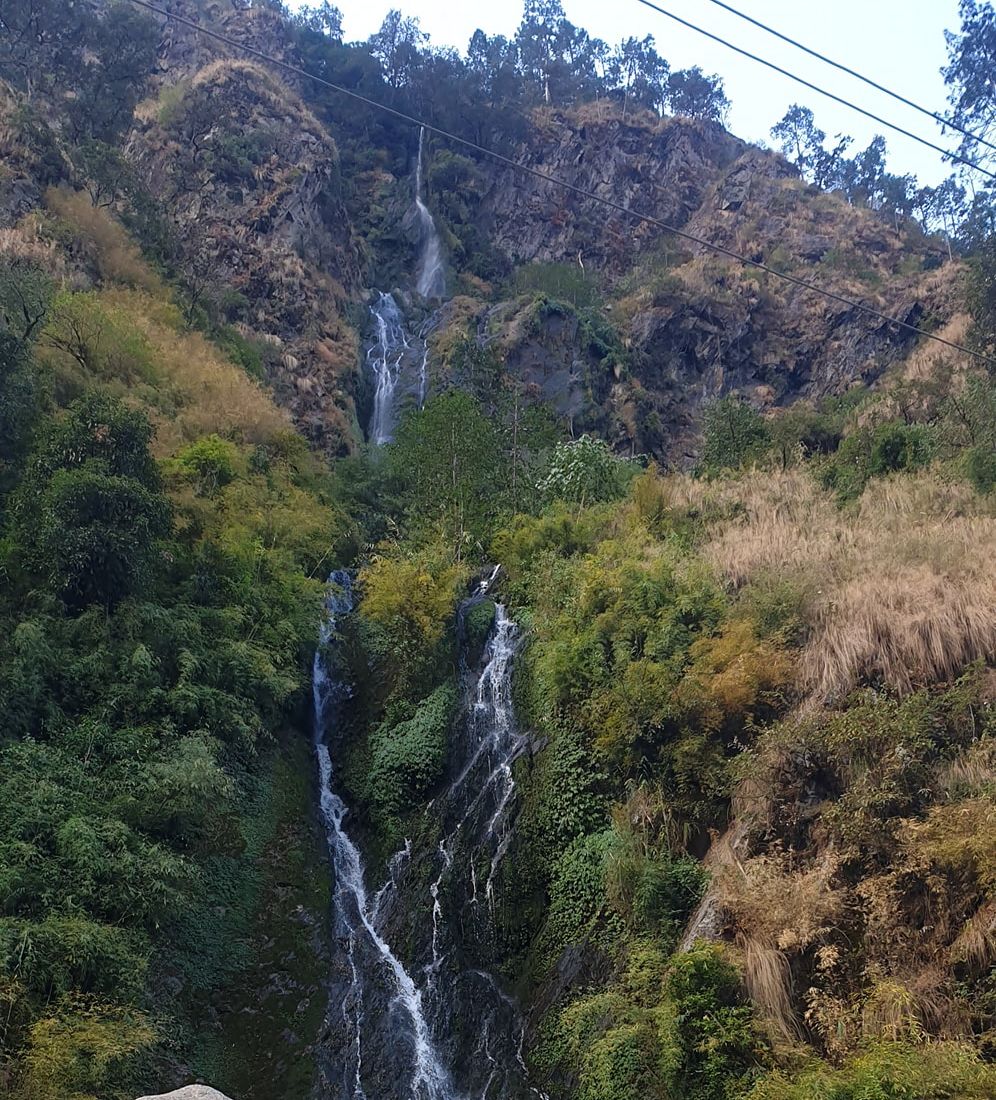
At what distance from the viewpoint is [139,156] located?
42156mm

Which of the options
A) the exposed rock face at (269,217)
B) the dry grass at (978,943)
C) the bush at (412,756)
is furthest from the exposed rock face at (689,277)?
the dry grass at (978,943)

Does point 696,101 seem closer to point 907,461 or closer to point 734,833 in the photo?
point 907,461

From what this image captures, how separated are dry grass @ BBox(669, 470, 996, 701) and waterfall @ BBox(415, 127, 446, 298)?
38.0 m

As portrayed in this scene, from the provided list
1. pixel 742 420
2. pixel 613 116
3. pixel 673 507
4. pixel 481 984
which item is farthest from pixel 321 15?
pixel 481 984

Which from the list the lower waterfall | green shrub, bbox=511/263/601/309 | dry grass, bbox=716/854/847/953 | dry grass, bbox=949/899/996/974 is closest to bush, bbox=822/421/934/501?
the lower waterfall

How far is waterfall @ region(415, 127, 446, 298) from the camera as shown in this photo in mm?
51281

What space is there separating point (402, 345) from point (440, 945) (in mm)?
37064

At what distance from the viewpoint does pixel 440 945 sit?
12.9 metres

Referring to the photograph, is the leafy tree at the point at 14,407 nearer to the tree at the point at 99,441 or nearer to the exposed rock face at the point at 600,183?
the tree at the point at 99,441

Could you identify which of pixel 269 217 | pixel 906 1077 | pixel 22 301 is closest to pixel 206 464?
pixel 22 301

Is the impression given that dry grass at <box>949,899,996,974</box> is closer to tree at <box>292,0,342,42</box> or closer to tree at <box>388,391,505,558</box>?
tree at <box>388,391,505,558</box>

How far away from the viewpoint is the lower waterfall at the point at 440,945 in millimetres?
11266

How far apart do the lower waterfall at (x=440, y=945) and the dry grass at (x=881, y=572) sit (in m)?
5.49

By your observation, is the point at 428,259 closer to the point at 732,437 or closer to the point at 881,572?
the point at 732,437
